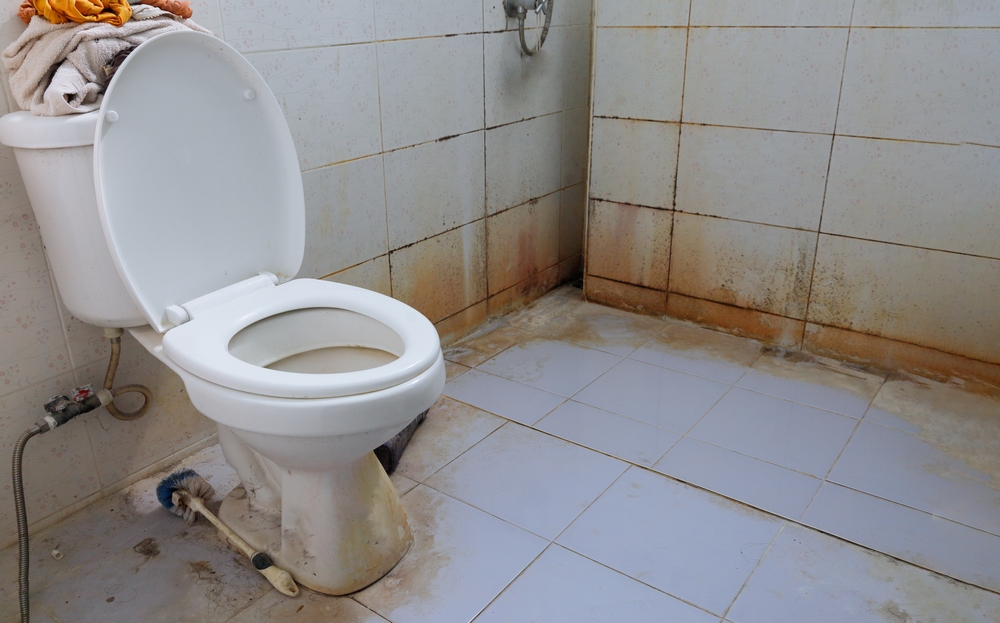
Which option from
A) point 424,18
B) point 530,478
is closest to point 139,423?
point 530,478

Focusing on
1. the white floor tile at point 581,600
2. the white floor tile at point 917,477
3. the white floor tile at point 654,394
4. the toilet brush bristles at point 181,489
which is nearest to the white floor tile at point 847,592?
the white floor tile at point 581,600

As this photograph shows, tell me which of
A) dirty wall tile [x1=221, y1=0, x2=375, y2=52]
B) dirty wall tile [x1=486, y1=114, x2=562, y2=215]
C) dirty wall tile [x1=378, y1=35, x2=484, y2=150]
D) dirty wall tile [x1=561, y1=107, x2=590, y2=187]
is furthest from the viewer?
dirty wall tile [x1=561, y1=107, x2=590, y2=187]

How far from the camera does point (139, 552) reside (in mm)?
1389

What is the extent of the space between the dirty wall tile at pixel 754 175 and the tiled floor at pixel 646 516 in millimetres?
459

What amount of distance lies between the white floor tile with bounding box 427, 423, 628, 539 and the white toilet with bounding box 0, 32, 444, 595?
22 centimetres

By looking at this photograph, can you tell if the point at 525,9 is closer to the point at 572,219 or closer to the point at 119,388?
the point at 572,219

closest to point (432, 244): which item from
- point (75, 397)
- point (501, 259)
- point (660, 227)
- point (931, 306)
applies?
point (501, 259)

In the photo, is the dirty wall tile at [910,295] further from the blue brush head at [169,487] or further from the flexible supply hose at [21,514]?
the flexible supply hose at [21,514]

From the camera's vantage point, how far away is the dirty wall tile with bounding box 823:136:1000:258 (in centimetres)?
183

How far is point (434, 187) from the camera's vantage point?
6.66ft

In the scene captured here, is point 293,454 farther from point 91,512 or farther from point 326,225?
point 326,225

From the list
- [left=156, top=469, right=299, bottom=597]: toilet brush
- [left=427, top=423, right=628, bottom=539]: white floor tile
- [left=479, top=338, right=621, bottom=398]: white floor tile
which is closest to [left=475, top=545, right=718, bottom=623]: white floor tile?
[left=427, top=423, right=628, bottom=539]: white floor tile

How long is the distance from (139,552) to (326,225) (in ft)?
2.60

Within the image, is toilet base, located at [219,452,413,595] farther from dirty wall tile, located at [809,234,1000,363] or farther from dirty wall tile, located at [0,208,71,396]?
dirty wall tile, located at [809,234,1000,363]
